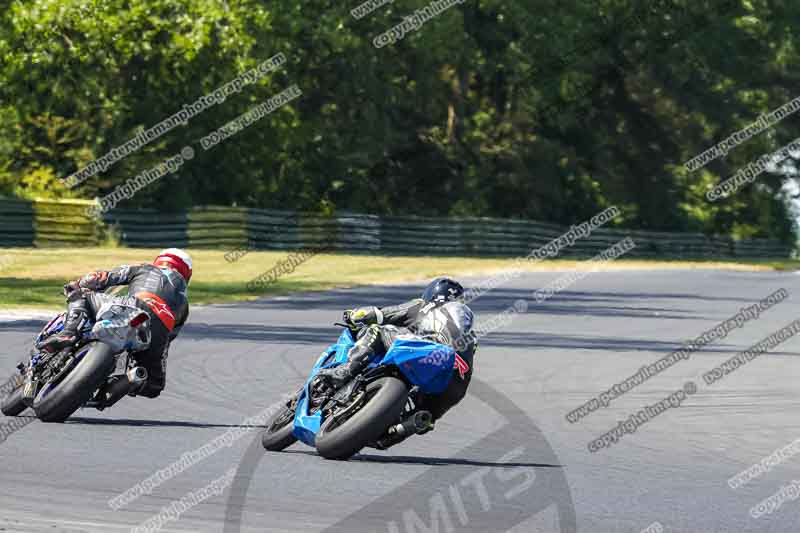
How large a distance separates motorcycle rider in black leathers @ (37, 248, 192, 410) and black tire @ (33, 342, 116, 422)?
1.11 feet

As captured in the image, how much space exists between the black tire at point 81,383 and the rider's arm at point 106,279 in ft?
2.49

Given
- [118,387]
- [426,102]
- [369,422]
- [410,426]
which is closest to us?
[369,422]

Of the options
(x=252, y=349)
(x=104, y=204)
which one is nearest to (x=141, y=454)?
(x=252, y=349)

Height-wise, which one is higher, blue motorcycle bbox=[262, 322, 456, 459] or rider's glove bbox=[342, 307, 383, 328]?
rider's glove bbox=[342, 307, 383, 328]

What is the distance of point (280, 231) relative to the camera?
162 feet

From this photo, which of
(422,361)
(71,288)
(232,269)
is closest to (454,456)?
(422,361)

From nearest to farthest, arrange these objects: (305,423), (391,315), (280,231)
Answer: (305,423)
(391,315)
(280,231)

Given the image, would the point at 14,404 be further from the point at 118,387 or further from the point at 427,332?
the point at 427,332

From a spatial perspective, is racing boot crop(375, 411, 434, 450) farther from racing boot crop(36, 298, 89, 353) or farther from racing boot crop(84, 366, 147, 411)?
racing boot crop(36, 298, 89, 353)

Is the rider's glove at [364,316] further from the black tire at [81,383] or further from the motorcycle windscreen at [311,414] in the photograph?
the black tire at [81,383]

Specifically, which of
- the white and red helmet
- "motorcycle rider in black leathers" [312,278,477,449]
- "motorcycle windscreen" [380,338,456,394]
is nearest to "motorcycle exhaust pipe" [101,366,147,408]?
the white and red helmet

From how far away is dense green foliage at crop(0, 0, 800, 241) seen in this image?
49.7 m

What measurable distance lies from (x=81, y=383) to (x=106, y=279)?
3.56ft

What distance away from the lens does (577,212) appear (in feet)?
219
